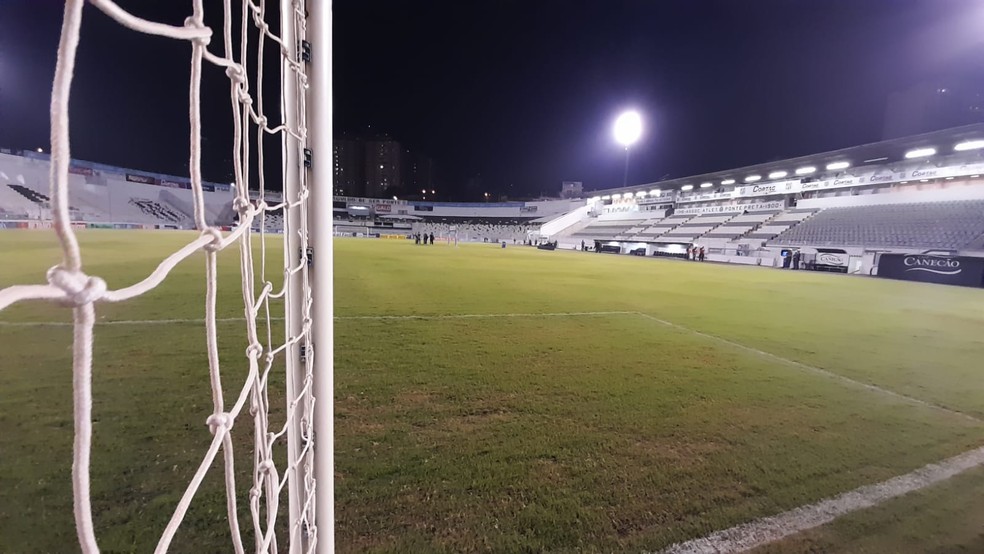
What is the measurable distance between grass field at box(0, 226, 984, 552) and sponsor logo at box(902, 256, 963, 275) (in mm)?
14550

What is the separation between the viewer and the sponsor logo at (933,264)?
15.7m

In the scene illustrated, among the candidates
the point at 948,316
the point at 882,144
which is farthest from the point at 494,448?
the point at 882,144

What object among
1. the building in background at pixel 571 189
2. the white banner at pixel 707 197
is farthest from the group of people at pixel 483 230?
the white banner at pixel 707 197

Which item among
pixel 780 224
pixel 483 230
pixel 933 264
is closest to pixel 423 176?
pixel 483 230

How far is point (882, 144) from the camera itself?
21.3 metres

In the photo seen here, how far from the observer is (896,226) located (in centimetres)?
2177

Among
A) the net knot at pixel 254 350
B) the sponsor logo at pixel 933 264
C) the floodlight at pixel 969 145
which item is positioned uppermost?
the floodlight at pixel 969 145

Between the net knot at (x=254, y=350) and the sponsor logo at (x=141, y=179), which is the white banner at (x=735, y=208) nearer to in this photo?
the net knot at (x=254, y=350)

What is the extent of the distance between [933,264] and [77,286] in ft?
79.3

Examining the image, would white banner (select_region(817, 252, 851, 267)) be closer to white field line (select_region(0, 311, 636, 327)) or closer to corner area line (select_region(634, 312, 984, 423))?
white field line (select_region(0, 311, 636, 327))

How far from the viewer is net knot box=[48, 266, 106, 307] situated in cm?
90

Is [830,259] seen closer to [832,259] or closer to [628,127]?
[832,259]

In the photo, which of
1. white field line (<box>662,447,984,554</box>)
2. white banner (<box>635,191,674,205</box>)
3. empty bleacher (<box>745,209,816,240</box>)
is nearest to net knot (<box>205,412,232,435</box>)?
white field line (<box>662,447,984,554</box>)

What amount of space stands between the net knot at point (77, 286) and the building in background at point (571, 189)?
63156 millimetres
